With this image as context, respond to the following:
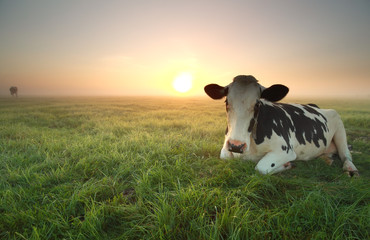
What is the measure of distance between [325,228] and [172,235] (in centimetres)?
141

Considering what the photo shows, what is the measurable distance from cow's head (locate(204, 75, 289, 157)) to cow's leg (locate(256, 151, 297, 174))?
1.69 feet

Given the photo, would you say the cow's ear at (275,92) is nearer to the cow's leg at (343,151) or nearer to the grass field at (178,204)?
the grass field at (178,204)

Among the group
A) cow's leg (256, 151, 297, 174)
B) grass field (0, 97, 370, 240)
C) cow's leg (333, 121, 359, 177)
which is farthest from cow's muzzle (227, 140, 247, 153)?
cow's leg (333, 121, 359, 177)

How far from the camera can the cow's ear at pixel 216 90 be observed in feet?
10.8

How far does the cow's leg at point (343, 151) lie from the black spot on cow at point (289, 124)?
363 millimetres

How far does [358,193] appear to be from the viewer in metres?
2.20

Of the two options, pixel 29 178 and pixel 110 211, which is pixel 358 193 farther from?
pixel 29 178

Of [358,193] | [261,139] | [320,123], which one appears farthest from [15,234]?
[320,123]

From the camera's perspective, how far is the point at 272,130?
3.31 meters

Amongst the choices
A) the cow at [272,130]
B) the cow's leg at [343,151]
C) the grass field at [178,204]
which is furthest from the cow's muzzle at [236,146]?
the cow's leg at [343,151]

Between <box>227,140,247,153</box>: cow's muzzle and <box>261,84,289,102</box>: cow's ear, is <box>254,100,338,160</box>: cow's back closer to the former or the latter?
<box>261,84,289,102</box>: cow's ear

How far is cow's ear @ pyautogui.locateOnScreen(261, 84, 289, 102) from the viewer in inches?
117

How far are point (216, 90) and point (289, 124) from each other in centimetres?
175

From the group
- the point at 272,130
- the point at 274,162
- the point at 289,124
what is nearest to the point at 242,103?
the point at 272,130
